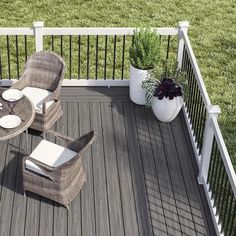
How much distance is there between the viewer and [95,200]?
7645 millimetres

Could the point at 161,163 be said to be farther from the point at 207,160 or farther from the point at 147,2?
the point at 147,2

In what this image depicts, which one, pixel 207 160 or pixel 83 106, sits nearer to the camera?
pixel 207 160

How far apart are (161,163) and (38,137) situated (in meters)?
1.65

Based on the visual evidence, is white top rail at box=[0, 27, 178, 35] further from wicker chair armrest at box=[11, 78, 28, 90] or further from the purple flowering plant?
wicker chair armrest at box=[11, 78, 28, 90]

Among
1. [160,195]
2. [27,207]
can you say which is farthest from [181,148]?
[27,207]

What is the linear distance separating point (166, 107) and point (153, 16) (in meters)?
4.96

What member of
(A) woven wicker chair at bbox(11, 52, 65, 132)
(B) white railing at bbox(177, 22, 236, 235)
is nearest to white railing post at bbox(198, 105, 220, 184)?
(B) white railing at bbox(177, 22, 236, 235)

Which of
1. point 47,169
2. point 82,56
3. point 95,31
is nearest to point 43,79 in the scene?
point 95,31

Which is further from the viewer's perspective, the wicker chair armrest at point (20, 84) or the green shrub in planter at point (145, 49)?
the green shrub in planter at point (145, 49)

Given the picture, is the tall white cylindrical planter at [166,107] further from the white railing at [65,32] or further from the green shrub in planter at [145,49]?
the white railing at [65,32]

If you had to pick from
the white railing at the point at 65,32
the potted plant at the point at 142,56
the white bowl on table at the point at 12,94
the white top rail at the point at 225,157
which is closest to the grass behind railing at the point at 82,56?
the white railing at the point at 65,32

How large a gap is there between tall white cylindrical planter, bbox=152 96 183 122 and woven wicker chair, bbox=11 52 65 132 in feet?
4.26

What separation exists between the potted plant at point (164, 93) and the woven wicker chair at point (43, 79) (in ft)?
3.97

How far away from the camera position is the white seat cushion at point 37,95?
852cm
